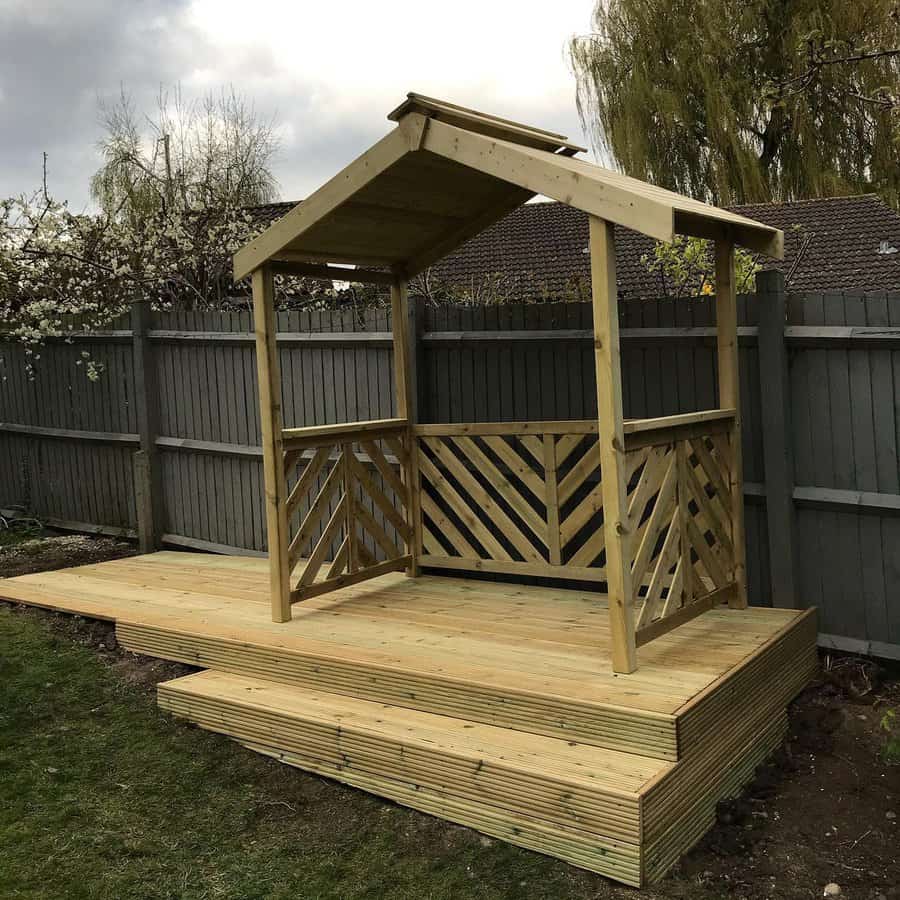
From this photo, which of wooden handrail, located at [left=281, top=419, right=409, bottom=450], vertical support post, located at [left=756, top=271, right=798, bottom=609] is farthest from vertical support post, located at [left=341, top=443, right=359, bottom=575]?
vertical support post, located at [left=756, top=271, right=798, bottom=609]

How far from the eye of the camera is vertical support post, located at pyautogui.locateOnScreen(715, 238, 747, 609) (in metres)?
5.28

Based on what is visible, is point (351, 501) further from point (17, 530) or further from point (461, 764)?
point (17, 530)

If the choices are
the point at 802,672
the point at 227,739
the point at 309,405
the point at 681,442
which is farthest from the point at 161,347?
the point at 802,672

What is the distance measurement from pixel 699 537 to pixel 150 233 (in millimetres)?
7560

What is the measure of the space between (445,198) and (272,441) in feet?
5.37

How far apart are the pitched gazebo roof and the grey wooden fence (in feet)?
1.65

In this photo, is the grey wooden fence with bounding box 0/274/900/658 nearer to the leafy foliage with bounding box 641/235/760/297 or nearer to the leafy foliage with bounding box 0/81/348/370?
the leafy foliage with bounding box 0/81/348/370

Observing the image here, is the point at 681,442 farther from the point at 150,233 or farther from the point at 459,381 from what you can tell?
the point at 150,233

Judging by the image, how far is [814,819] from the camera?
4.12 metres

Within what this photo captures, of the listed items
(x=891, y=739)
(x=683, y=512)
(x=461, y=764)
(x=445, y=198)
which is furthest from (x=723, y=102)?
(x=461, y=764)

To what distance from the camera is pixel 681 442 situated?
4.98 m

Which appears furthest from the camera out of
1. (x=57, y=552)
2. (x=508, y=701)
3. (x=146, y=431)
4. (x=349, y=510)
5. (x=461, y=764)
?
(x=57, y=552)

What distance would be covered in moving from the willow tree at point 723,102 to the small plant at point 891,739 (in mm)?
17327

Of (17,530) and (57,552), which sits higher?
(17,530)
